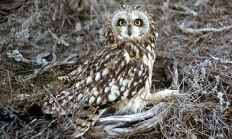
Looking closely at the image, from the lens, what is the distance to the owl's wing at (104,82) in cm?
288

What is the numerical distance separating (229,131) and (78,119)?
4.00 feet

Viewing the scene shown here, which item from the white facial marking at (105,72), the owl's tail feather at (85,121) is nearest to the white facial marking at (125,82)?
A: the white facial marking at (105,72)

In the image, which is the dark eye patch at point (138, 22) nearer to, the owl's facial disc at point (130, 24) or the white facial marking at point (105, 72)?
the owl's facial disc at point (130, 24)

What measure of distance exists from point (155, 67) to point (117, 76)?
1155 mm

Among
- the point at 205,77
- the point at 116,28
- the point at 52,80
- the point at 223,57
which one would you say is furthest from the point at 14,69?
the point at 223,57

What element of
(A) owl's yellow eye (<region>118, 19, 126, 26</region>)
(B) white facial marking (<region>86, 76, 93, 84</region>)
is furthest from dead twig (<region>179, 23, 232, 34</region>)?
(B) white facial marking (<region>86, 76, 93, 84</region>)

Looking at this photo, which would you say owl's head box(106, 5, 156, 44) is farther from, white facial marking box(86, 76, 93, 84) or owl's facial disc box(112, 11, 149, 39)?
white facial marking box(86, 76, 93, 84)

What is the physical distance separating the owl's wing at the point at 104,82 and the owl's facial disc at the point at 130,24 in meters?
0.17

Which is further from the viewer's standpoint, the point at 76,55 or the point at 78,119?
the point at 76,55

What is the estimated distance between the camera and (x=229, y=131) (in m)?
3.09

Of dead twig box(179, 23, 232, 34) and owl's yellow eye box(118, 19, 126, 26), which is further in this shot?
dead twig box(179, 23, 232, 34)

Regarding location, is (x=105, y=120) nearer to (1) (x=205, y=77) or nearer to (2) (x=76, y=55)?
(1) (x=205, y=77)

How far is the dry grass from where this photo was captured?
3.01 m

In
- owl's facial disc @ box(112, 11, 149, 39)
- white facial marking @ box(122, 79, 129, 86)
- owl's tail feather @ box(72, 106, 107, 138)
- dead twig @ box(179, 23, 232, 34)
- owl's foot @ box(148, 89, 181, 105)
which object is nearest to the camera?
owl's tail feather @ box(72, 106, 107, 138)
